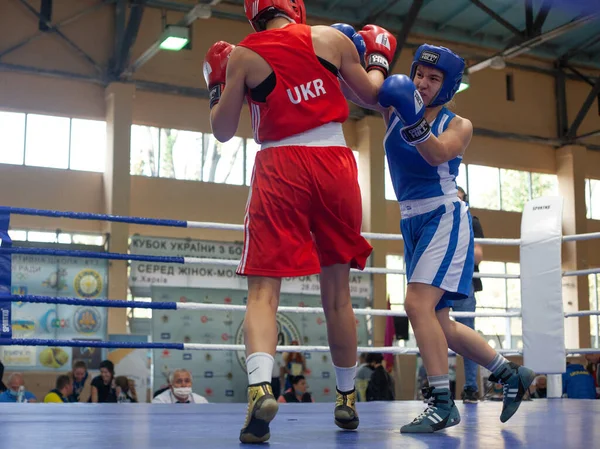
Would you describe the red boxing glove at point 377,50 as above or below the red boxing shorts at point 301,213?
above

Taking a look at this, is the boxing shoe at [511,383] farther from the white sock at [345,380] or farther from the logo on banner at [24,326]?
the logo on banner at [24,326]

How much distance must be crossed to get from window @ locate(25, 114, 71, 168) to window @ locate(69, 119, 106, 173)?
103mm

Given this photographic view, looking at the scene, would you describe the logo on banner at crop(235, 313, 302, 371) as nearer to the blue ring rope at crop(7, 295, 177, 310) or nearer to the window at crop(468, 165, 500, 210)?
the window at crop(468, 165, 500, 210)

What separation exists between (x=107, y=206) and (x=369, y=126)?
4468 millimetres

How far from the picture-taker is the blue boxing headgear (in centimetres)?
255

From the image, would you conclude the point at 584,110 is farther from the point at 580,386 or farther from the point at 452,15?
the point at 580,386

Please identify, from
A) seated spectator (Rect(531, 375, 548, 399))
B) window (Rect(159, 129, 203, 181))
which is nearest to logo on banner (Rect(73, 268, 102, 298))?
window (Rect(159, 129, 203, 181))

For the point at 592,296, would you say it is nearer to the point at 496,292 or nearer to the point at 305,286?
the point at 496,292

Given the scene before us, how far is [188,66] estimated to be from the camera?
492 inches

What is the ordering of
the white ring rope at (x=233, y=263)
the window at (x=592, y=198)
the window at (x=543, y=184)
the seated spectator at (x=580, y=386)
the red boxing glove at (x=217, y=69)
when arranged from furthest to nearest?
1. the window at (x=592, y=198)
2. the window at (x=543, y=184)
3. the seated spectator at (x=580, y=386)
4. the white ring rope at (x=233, y=263)
5. the red boxing glove at (x=217, y=69)

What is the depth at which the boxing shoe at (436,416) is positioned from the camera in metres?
2.27

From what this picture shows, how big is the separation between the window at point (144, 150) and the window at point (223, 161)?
807 mm

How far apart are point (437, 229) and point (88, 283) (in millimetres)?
8476

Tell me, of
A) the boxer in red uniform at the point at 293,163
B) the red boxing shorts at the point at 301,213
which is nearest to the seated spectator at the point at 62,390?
the boxer in red uniform at the point at 293,163
